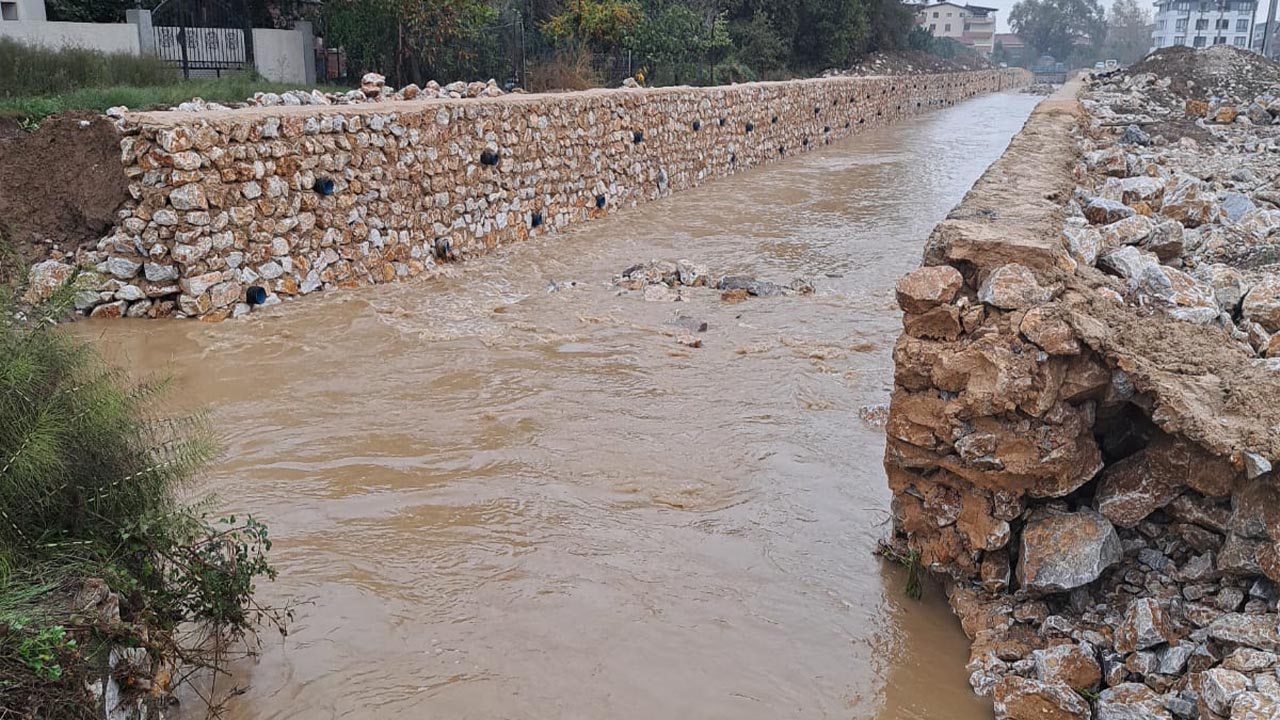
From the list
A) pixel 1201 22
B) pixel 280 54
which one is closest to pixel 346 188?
pixel 280 54

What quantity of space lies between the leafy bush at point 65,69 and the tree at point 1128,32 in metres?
102

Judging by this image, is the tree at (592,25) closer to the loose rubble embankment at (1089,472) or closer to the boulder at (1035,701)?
the loose rubble embankment at (1089,472)

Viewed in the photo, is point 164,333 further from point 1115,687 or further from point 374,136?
point 1115,687

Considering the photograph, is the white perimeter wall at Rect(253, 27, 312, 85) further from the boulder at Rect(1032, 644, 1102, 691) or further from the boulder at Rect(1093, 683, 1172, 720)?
the boulder at Rect(1093, 683, 1172, 720)

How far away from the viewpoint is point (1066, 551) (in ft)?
12.8

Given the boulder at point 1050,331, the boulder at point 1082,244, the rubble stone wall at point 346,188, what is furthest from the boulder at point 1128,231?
the rubble stone wall at point 346,188

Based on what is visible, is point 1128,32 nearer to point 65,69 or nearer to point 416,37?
point 416,37

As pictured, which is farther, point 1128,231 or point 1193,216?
point 1193,216

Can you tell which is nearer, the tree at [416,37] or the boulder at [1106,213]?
the boulder at [1106,213]

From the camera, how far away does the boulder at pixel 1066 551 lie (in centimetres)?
383

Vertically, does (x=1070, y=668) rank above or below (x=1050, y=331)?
below

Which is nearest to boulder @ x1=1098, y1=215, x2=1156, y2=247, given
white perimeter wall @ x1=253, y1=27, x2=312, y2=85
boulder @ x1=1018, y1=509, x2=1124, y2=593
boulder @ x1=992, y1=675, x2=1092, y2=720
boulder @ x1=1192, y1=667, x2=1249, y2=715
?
boulder @ x1=1018, y1=509, x2=1124, y2=593

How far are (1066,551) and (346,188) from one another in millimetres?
8091

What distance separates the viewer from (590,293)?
1021 centimetres
